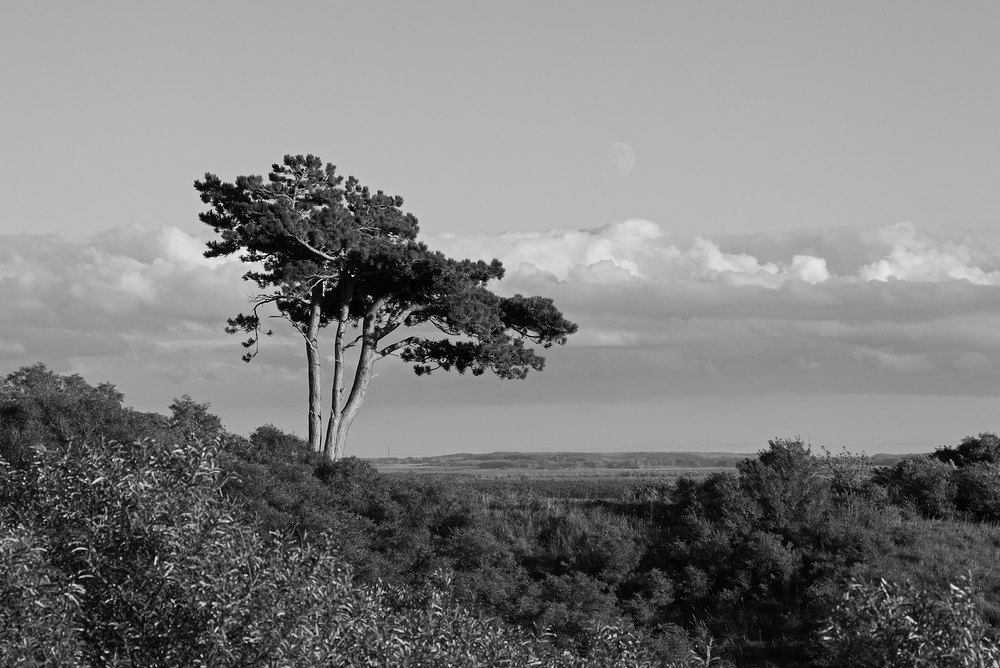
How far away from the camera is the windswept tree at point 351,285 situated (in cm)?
4006

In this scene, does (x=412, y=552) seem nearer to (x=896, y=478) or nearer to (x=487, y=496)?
(x=487, y=496)

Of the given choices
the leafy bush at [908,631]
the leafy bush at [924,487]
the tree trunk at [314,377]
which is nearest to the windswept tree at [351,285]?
the tree trunk at [314,377]

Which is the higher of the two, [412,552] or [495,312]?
[495,312]

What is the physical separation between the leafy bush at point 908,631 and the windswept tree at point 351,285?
2922 centimetres

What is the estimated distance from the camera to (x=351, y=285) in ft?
137

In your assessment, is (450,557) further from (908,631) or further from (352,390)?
(908,631)

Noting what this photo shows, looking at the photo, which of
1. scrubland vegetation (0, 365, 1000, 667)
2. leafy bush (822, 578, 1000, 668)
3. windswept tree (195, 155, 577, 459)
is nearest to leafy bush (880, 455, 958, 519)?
scrubland vegetation (0, 365, 1000, 667)

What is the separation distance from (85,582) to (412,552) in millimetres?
21570

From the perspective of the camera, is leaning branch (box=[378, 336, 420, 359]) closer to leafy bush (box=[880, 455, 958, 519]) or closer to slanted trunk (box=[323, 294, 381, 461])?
slanted trunk (box=[323, 294, 381, 461])

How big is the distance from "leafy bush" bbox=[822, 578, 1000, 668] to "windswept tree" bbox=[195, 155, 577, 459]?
95.9ft

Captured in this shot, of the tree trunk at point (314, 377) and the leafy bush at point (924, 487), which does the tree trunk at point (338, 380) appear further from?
the leafy bush at point (924, 487)

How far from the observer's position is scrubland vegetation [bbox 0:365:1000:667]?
425 inches

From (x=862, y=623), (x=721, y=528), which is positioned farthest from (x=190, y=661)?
(x=721, y=528)

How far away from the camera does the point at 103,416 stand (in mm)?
36906
